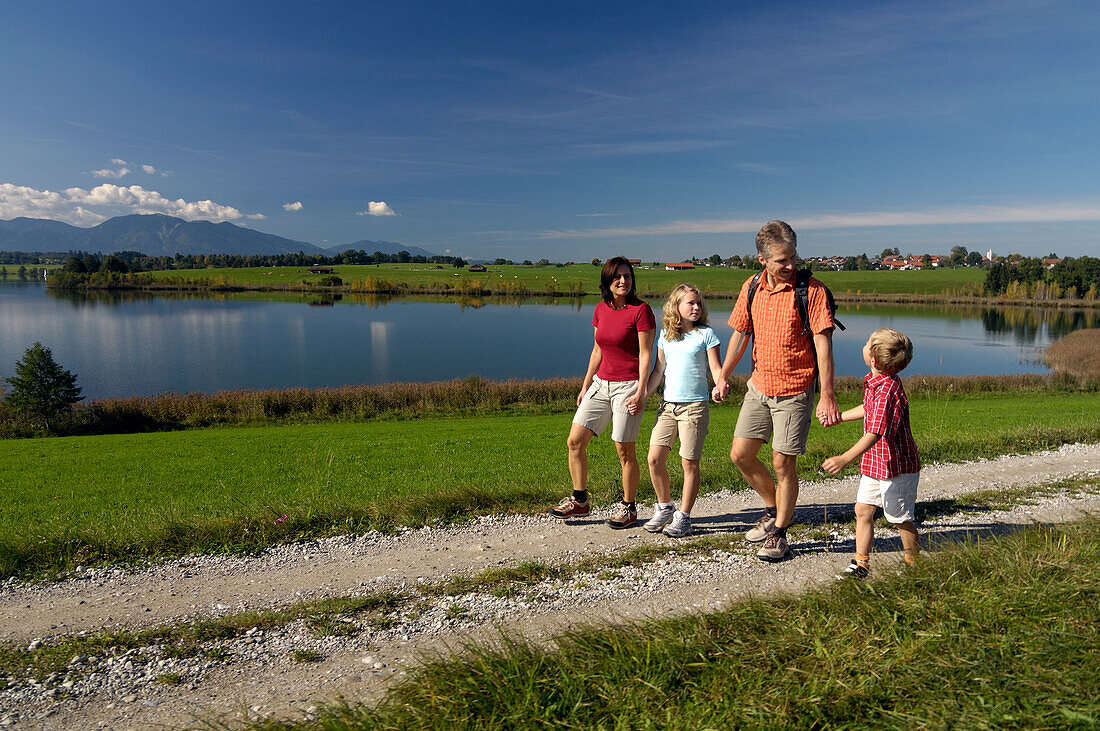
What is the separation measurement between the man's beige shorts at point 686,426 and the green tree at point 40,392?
90.9 feet

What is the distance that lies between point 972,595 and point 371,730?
2.97 meters

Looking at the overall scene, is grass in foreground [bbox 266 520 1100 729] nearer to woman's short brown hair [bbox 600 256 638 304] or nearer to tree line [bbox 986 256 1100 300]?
woman's short brown hair [bbox 600 256 638 304]

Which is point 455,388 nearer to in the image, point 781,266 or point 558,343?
point 781,266

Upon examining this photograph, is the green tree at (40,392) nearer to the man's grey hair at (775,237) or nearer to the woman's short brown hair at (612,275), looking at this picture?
the woman's short brown hair at (612,275)

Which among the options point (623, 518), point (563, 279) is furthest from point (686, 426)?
point (563, 279)

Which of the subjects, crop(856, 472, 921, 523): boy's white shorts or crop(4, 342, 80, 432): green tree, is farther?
crop(4, 342, 80, 432): green tree

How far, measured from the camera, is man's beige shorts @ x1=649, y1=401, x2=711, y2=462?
210 inches

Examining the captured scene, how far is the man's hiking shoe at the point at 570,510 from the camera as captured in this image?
19.4 ft

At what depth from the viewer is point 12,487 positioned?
37.1 feet

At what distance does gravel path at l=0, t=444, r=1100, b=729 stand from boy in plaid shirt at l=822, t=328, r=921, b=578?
A: 478mm

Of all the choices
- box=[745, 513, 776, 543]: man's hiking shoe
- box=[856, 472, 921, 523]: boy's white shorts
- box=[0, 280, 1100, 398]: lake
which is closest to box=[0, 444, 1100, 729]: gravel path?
box=[745, 513, 776, 543]: man's hiking shoe

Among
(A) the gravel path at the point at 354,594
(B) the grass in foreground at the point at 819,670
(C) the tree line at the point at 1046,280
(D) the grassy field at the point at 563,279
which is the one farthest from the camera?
(D) the grassy field at the point at 563,279

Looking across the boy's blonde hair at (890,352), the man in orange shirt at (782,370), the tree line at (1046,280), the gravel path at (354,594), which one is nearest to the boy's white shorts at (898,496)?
the gravel path at (354,594)

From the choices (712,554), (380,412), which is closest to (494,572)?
(712,554)
